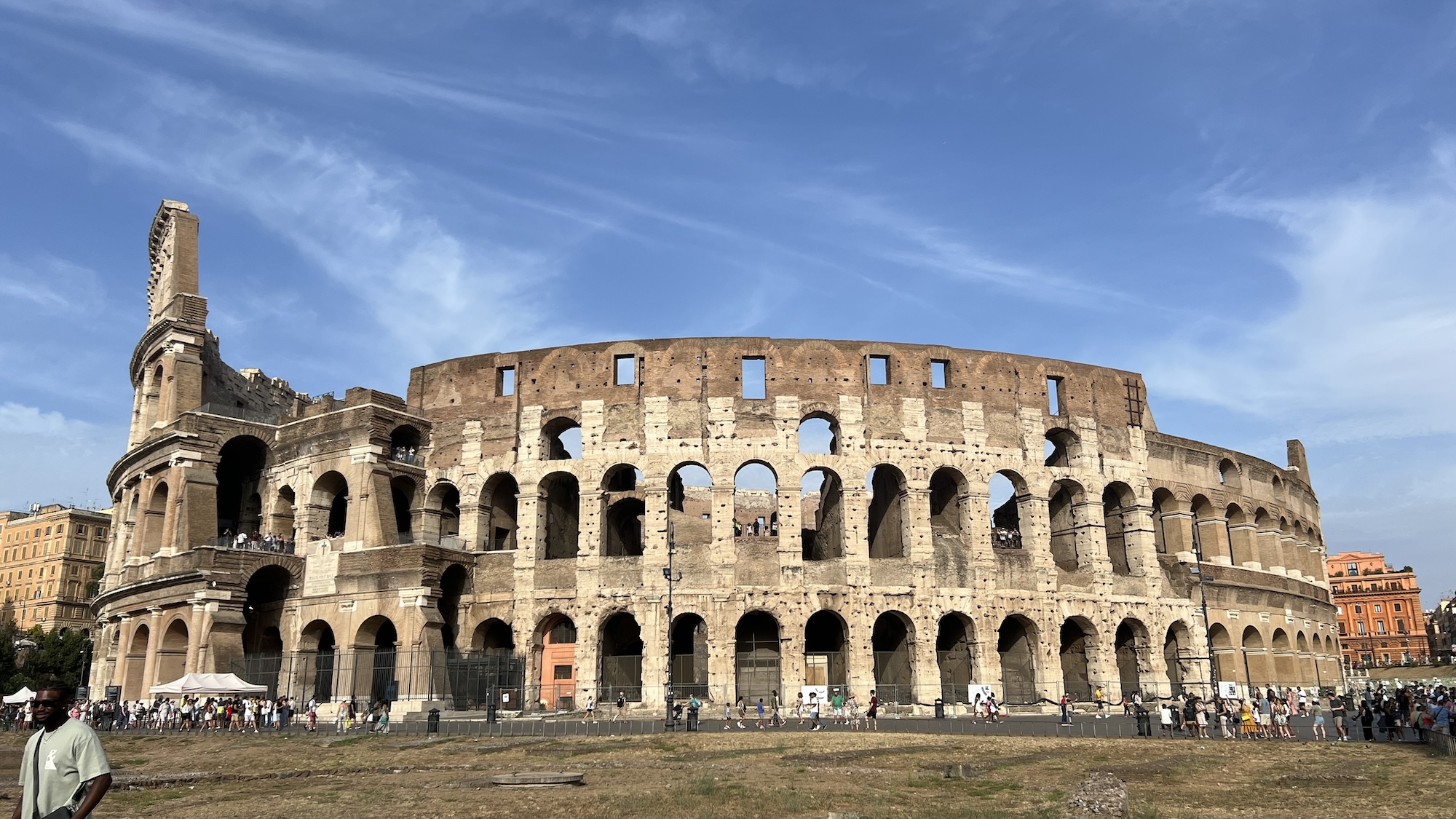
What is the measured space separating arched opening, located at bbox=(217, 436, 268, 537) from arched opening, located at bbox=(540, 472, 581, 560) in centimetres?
1241

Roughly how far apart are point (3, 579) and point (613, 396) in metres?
74.1

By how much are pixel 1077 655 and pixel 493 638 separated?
21712 mm

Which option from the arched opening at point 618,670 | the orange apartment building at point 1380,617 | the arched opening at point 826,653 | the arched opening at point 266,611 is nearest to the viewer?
the arched opening at point 618,670

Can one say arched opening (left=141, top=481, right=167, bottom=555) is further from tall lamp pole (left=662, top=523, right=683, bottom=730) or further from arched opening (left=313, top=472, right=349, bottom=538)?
tall lamp pole (left=662, top=523, right=683, bottom=730)

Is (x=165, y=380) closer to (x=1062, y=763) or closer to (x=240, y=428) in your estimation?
(x=240, y=428)

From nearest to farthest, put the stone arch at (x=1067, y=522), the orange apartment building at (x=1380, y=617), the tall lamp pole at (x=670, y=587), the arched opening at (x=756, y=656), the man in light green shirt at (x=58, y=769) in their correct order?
the man in light green shirt at (x=58, y=769), the tall lamp pole at (x=670, y=587), the arched opening at (x=756, y=656), the stone arch at (x=1067, y=522), the orange apartment building at (x=1380, y=617)

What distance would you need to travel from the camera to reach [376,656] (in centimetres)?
3706

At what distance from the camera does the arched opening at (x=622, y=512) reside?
1507 inches

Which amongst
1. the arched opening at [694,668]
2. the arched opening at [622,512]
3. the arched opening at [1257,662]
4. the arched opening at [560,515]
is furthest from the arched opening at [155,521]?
the arched opening at [1257,662]

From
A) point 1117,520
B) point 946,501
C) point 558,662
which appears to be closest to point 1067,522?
point 1117,520

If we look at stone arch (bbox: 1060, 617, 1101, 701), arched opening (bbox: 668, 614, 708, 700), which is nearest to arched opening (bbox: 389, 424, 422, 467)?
arched opening (bbox: 668, 614, 708, 700)

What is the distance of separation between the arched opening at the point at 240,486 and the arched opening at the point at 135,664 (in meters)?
5.16

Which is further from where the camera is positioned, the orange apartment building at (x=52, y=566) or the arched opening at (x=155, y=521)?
the orange apartment building at (x=52, y=566)

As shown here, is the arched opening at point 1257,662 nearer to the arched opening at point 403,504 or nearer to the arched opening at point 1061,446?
the arched opening at point 1061,446
